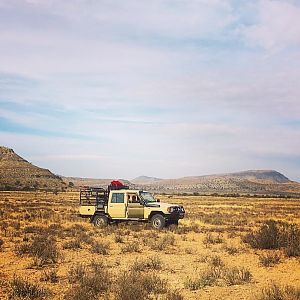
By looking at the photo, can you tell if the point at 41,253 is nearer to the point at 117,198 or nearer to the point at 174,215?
the point at 117,198

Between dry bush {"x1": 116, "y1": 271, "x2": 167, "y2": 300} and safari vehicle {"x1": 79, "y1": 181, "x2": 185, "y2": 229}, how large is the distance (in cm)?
1085

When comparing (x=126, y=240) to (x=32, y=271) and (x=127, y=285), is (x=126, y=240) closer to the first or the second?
(x=32, y=271)

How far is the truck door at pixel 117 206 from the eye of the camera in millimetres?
20795

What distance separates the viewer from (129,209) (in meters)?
20.6

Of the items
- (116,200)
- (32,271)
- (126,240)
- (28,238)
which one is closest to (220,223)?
(116,200)

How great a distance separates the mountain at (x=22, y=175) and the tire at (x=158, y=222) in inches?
3231

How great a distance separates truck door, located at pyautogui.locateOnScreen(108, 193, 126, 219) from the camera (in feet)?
68.2

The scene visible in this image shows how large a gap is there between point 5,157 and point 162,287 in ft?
410

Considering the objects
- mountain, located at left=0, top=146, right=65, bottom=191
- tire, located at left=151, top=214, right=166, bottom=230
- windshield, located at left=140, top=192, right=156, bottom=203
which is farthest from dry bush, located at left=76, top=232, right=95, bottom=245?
mountain, located at left=0, top=146, right=65, bottom=191

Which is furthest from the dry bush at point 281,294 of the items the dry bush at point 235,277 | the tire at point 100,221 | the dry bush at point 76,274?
the tire at point 100,221

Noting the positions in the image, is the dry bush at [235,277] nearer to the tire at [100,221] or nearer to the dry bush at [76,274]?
the dry bush at [76,274]

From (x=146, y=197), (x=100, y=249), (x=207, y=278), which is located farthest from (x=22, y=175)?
(x=207, y=278)

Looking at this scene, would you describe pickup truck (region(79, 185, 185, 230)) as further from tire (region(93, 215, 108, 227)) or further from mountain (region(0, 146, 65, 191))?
mountain (region(0, 146, 65, 191))

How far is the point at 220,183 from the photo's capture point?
639ft
